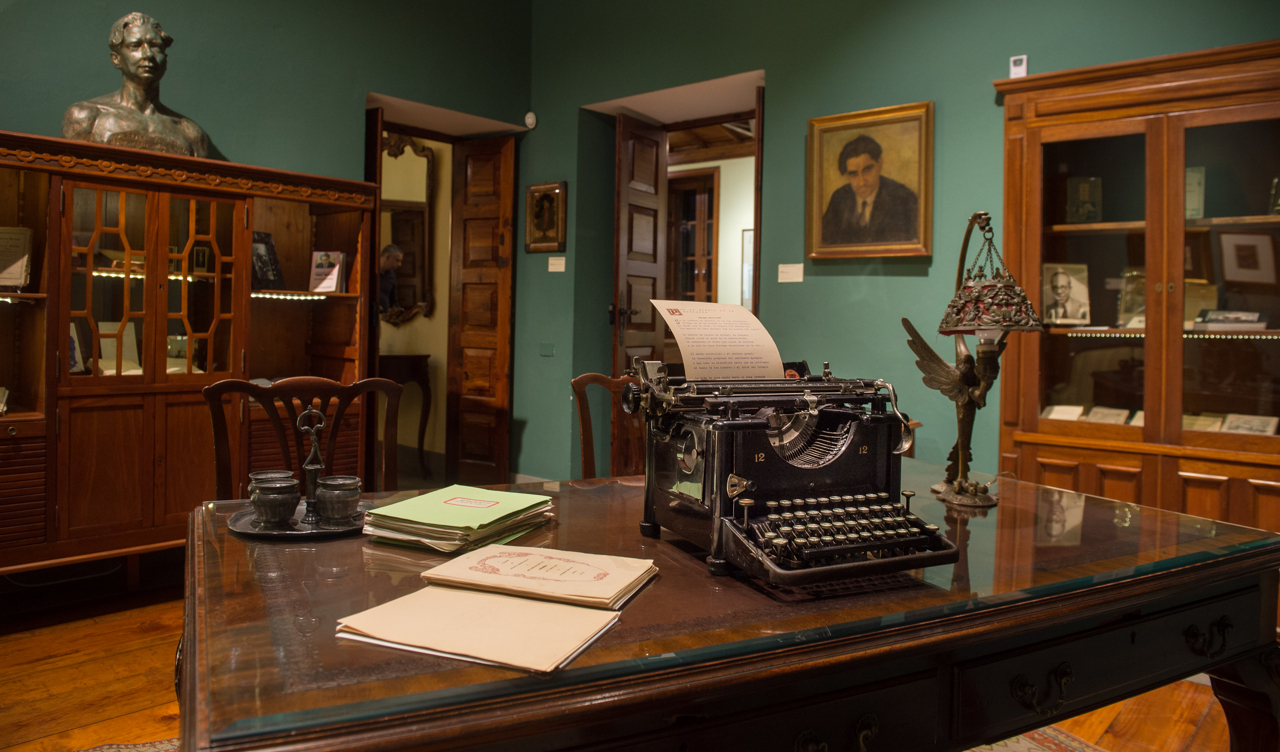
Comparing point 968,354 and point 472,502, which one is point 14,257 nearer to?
point 472,502

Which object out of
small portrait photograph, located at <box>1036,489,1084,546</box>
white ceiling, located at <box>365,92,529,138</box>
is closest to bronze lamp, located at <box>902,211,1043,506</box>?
small portrait photograph, located at <box>1036,489,1084,546</box>

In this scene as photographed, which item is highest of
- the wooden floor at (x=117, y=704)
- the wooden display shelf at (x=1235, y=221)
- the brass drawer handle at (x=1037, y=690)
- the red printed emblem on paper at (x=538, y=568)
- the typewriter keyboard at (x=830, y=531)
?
the wooden display shelf at (x=1235, y=221)

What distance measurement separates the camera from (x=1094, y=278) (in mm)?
3008

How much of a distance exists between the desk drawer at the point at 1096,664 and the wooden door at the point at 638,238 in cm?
377

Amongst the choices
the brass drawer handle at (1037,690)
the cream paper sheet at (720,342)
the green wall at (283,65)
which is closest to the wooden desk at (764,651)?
the brass drawer handle at (1037,690)

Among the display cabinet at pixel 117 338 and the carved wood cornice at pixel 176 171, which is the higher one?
the carved wood cornice at pixel 176 171

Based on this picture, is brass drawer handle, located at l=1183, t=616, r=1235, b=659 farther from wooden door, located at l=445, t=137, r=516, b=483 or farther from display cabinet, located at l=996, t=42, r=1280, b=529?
wooden door, located at l=445, t=137, r=516, b=483

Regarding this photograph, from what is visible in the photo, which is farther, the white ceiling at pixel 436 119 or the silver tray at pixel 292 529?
the white ceiling at pixel 436 119

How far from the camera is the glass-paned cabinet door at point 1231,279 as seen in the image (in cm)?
264

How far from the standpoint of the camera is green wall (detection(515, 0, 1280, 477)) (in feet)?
10.5

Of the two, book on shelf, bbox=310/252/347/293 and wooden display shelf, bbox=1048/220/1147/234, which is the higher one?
wooden display shelf, bbox=1048/220/1147/234

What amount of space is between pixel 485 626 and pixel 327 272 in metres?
3.36

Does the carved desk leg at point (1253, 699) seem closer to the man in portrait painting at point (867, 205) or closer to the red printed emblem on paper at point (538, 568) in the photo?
the red printed emblem on paper at point (538, 568)

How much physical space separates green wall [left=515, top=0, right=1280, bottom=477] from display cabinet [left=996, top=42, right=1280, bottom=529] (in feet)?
0.96
